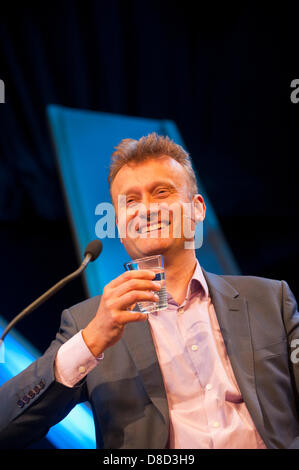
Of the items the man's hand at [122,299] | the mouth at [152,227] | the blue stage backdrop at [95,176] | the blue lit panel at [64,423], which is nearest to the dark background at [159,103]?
the blue stage backdrop at [95,176]

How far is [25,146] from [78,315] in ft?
5.23

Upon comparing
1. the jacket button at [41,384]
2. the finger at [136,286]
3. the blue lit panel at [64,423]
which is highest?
the finger at [136,286]

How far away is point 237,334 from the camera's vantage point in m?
1.38

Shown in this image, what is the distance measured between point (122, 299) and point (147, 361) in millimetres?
351

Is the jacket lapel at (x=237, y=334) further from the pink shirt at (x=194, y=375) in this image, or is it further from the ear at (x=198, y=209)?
the ear at (x=198, y=209)

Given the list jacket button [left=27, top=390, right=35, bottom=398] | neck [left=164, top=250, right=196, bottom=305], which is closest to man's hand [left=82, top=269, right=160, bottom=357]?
jacket button [left=27, top=390, right=35, bottom=398]

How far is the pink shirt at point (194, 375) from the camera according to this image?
1160 millimetres

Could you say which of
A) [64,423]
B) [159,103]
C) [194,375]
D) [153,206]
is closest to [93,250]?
[153,206]

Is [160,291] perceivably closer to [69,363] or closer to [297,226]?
[69,363]

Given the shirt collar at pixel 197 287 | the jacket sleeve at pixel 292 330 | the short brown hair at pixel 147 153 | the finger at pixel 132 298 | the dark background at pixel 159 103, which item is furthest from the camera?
the dark background at pixel 159 103

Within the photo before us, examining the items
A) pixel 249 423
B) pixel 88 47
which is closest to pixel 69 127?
pixel 88 47

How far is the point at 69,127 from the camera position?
2.81 meters

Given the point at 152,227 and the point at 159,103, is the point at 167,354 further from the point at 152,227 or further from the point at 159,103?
the point at 159,103

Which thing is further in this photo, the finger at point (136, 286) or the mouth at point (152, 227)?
the mouth at point (152, 227)
